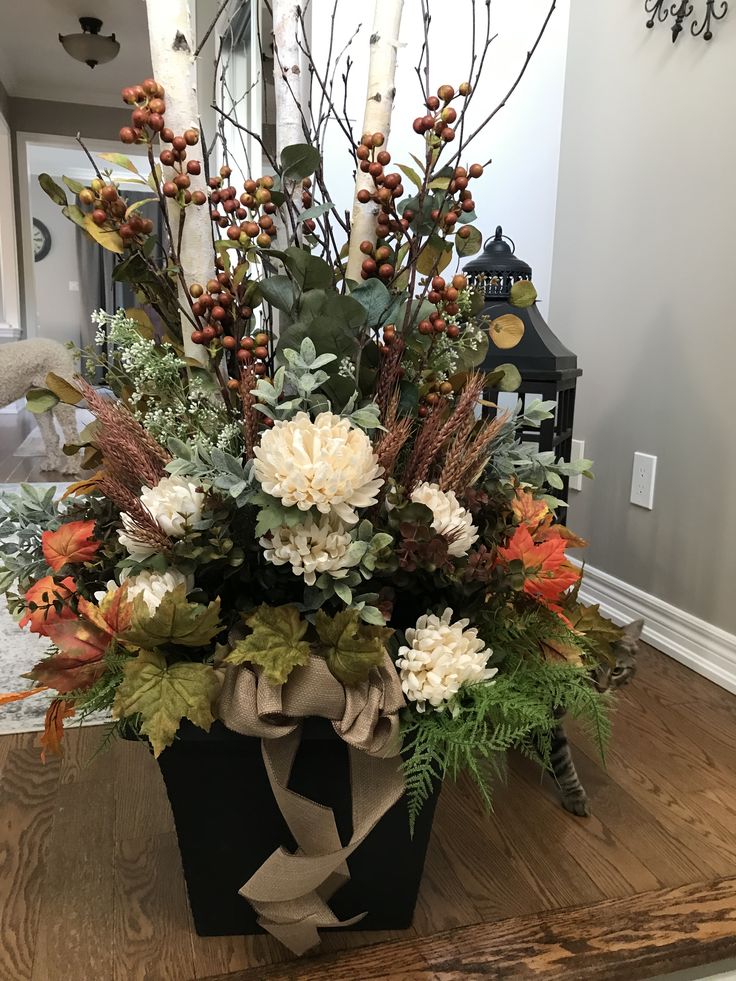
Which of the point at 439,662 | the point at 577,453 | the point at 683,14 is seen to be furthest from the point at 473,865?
the point at 683,14

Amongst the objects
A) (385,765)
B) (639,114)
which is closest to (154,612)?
(385,765)

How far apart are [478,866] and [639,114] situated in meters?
1.57

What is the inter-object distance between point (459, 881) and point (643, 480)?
3.52 ft

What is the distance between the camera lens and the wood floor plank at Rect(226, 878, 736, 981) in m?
0.77

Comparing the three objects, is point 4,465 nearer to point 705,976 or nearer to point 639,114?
point 639,114

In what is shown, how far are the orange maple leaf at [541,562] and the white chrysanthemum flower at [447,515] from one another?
0.19 ft

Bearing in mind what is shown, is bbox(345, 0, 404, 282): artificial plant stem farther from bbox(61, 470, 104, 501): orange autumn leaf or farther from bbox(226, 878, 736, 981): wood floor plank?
bbox(226, 878, 736, 981): wood floor plank

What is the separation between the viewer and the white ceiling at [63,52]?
4.18m

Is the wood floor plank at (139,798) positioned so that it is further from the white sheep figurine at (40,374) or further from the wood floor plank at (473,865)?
the white sheep figurine at (40,374)

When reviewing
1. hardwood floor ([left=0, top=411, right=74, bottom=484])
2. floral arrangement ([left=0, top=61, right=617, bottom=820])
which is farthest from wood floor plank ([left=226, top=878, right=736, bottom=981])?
hardwood floor ([left=0, top=411, right=74, bottom=484])

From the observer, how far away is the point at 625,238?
174 centimetres

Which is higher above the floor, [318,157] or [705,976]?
[318,157]

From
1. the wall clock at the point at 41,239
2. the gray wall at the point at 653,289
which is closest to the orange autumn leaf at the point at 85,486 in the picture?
the gray wall at the point at 653,289

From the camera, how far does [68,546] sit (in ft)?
2.32
